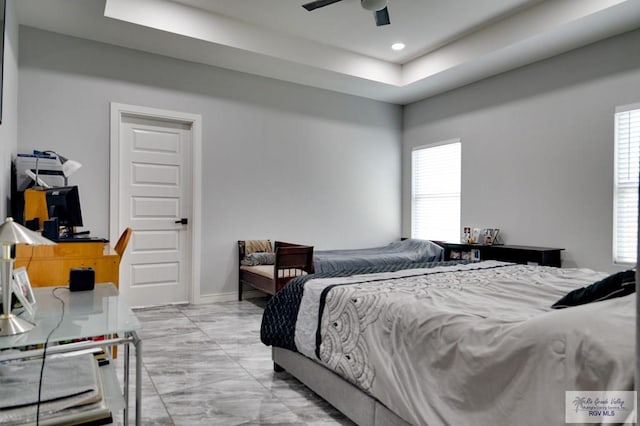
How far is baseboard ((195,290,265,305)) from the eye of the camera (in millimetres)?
4882

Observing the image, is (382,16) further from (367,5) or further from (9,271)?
(9,271)

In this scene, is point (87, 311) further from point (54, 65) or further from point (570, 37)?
point (570, 37)

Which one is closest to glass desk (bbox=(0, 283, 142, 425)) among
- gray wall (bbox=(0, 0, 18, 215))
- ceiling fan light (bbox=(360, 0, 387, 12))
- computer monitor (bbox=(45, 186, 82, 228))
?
computer monitor (bbox=(45, 186, 82, 228))

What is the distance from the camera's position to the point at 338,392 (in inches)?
84.0

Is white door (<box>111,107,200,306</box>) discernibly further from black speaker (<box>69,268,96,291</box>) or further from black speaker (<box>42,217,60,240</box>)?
black speaker (<box>69,268,96,291</box>)

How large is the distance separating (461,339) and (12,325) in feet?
5.01

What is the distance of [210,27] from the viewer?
425 cm

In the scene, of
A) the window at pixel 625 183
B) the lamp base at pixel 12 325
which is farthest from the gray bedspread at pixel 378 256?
the lamp base at pixel 12 325

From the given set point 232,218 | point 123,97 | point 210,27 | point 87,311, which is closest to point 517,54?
point 210,27

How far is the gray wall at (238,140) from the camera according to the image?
13.6 feet

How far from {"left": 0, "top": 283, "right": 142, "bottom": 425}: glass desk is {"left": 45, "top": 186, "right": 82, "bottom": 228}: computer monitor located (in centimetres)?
109

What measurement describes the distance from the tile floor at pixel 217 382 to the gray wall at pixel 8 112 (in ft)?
5.29

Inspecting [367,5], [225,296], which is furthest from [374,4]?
[225,296]

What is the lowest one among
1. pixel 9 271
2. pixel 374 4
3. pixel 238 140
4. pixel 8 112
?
pixel 9 271
